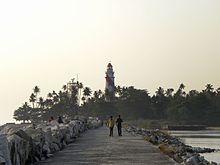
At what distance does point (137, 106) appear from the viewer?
485ft

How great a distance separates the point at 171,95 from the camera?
525ft

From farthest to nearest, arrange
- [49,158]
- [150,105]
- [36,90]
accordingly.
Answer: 1. [36,90]
2. [150,105]
3. [49,158]

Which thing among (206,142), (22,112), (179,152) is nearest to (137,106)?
(22,112)

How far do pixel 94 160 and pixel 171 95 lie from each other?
14240cm

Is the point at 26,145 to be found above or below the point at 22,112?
below

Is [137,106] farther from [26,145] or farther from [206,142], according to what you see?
[26,145]

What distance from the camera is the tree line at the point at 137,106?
142 meters

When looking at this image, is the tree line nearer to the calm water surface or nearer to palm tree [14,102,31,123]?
palm tree [14,102,31,123]

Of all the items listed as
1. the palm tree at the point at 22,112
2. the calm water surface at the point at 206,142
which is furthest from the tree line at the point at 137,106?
the calm water surface at the point at 206,142

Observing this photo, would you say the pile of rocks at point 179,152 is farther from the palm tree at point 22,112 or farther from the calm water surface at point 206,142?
the palm tree at point 22,112

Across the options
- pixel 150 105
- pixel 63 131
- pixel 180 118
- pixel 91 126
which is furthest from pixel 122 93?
pixel 63 131

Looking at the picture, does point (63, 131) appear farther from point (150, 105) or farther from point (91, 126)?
point (150, 105)

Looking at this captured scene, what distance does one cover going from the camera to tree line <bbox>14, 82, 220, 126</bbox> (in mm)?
142000

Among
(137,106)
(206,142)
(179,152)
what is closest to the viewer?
(179,152)
